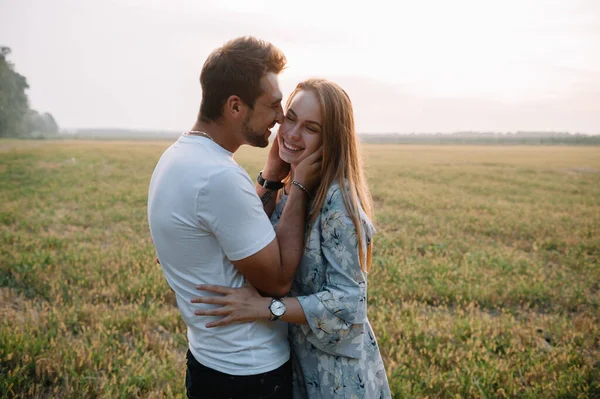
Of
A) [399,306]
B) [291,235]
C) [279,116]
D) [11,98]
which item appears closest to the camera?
[291,235]

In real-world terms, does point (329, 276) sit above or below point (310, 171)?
below

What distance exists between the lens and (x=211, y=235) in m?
2.12

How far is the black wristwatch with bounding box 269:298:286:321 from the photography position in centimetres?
228

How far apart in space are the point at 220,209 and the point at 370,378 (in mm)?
1419

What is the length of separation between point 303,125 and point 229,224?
1015mm

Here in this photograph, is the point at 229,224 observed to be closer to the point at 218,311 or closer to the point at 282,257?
the point at 282,257

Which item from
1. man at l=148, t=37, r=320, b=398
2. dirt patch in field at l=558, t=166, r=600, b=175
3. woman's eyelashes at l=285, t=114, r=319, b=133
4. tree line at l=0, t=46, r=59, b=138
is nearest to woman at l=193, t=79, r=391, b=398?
woman's eyelashes at l=285, t=114, r=319, b=133

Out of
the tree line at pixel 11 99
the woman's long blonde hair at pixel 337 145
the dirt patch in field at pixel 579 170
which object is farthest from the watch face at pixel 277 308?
the tree line at pixel 11 99

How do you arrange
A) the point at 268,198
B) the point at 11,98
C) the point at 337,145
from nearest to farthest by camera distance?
the point at 337,145 → the point at 268,198 → the point at 11,98

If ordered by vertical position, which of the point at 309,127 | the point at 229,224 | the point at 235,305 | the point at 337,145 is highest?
the point at 309,127

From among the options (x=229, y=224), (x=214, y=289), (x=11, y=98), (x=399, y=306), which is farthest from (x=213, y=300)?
(x=11, y=98)

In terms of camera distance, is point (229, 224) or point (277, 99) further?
point (277, 99)

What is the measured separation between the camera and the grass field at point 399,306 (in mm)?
4383

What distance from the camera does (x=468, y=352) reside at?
488cm
